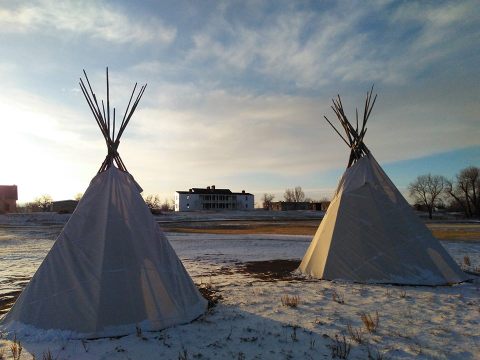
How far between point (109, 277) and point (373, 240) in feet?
19.8

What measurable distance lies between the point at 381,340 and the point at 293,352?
1229mm

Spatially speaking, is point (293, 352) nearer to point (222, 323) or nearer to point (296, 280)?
point (222, 323)

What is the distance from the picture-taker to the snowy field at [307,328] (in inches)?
172

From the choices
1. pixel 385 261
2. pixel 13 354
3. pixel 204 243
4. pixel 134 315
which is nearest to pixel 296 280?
pixel 385 261

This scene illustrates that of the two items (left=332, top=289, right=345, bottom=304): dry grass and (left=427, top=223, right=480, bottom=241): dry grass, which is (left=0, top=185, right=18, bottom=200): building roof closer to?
(left=427, top=223, right=480, bottom=241): dry grass

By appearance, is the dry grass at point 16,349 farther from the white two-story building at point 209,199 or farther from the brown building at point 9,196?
the white two-story building at point 209,199

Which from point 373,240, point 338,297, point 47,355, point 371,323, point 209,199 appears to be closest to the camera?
point 47,355

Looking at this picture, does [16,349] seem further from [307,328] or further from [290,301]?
[290,301]

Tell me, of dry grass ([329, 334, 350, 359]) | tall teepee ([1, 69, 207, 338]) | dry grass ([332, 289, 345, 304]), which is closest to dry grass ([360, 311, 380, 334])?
dry grass ([329, 334, 350, 359])

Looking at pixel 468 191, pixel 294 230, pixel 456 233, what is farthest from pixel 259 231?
pixel 468 191

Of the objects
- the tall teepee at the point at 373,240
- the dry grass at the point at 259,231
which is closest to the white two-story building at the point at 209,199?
the dry grass at the point at 259,231

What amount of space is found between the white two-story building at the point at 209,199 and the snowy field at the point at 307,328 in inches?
3059

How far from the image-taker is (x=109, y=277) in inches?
211

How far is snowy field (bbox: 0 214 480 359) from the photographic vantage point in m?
4.38
